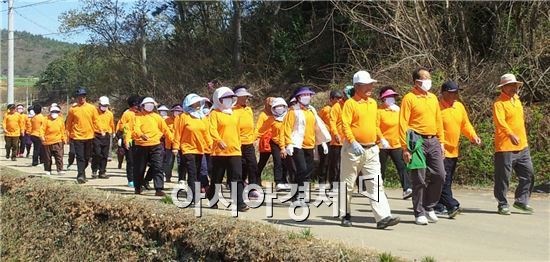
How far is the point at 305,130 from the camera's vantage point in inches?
385

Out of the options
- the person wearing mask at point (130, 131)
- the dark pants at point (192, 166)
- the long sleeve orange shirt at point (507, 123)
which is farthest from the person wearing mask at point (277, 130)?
the long sleeve orange shirt at point (507, 123)

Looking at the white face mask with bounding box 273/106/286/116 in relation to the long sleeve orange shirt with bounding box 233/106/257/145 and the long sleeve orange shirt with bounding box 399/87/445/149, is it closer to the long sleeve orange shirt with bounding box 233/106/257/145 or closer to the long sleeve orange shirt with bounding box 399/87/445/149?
the long sleeve orange shirt with bounding box 233/106/257/145

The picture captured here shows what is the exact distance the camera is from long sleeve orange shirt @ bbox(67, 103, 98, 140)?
12969 millimetres

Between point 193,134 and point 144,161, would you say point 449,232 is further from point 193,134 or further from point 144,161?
point 144,161

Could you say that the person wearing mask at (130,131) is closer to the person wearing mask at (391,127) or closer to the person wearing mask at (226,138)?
the person wearing mask at (226,138)

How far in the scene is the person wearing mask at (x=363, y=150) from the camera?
746 cm

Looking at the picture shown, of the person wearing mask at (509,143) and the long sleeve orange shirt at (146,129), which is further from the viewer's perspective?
the long sleeve orange shirt at (146,129)

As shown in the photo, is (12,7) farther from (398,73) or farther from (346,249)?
(346,249)

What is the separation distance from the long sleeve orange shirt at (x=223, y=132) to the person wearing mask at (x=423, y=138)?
246 cm

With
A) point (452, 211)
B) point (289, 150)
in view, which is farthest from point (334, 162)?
point (452, 211)

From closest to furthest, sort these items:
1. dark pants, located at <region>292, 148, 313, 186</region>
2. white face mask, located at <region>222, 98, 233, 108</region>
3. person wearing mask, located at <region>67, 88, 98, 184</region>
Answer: white face mask, located at <region>222, 98, 233, 108</region>
dark pants, located at <region>292, 148, 313, 186</region>
person wearing mask, located at <region>67, 88, 98, 184</region>

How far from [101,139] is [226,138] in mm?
6400

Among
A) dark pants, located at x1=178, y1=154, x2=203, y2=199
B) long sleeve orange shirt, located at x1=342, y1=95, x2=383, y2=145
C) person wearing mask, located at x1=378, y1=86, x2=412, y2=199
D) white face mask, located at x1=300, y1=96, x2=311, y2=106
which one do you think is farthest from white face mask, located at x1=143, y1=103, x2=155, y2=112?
long sleeve orange shirt, located at x1=342, y1=95, x2=383, y2=145

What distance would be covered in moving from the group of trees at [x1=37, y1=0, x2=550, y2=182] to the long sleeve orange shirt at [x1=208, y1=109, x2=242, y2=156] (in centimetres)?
748
